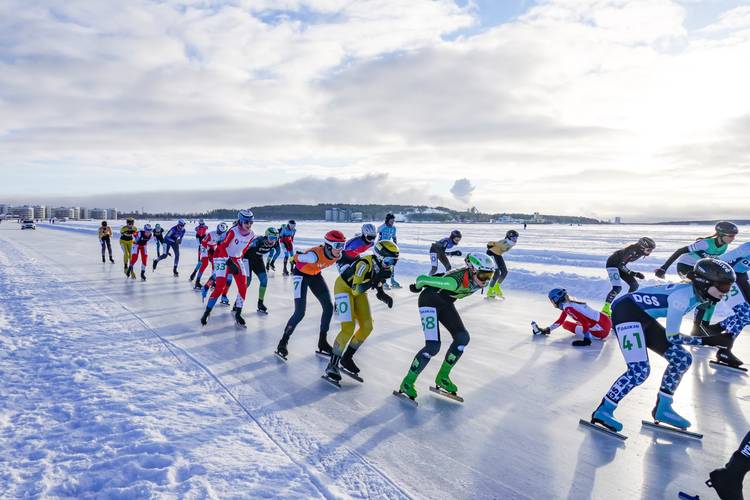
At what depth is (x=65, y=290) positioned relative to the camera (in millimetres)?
11453

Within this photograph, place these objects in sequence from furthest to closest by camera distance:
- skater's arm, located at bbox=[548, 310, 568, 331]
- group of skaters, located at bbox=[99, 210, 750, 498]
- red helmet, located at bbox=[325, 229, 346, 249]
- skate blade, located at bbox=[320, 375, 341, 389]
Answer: skater's arm, located at bbox=[548, 310, 568, 331] → red helmet, located at bbox=[325, 229, 346, 249] → skate blade, located at bbox=[320, 375, 341, 389] → group of skaters, located at bbox=[99, 210, 750, 498]

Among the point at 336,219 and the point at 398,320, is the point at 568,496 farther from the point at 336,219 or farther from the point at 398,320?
the point at 336,219

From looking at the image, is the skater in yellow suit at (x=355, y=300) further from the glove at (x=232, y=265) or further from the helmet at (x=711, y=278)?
the glove at (x=232, y=265)

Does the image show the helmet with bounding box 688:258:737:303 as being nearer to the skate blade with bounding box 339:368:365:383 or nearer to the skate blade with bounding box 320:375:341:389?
the skate blade with bounding box 339:368:365:383

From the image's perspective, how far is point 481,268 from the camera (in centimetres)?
453

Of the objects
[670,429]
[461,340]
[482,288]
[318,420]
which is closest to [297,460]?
[318,420]

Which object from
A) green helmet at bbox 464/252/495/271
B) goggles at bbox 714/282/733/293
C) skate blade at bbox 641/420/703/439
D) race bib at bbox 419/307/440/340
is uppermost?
green helmet at bbox 464/252/495/271

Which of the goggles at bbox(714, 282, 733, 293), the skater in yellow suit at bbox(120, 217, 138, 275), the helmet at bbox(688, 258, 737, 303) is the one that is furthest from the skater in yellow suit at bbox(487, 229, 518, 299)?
the skater in yellow suit at bbox(120, 217, 138, 275)

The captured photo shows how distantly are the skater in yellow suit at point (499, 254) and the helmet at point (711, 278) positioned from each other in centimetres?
679

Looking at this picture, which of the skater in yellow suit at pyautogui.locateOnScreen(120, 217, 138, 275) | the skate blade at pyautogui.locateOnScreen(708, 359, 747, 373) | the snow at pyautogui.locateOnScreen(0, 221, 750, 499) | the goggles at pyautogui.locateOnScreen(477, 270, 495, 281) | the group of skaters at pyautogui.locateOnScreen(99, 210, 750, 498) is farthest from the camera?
the skater in yellow suit at pyautogui.locateOnScreen(120, 217, 138, 275)

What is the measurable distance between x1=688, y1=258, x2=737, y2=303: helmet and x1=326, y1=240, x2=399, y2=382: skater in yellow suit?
2715 mm

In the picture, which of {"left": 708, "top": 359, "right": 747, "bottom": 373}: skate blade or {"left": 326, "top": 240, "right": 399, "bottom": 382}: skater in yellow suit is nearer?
{"left": 326, "top": 240, "right": 399, "bottom": 382}: skater in yellow suit

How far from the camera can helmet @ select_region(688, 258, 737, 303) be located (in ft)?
11.5

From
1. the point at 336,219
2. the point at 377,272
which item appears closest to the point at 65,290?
the point at 377,272
